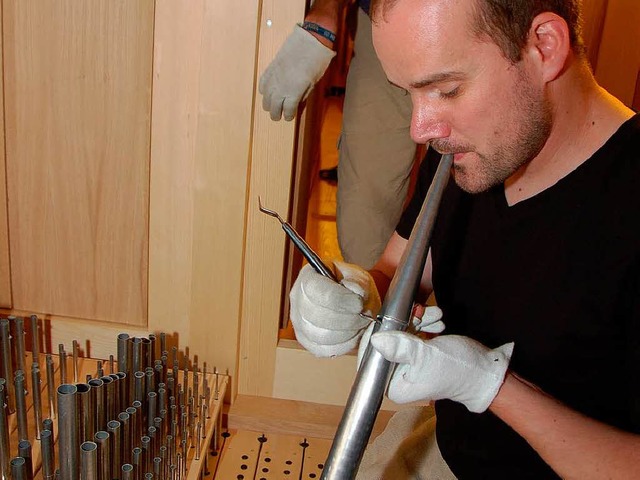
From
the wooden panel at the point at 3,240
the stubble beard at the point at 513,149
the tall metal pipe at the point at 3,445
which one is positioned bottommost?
the tall metal pipe at the point at 3,445

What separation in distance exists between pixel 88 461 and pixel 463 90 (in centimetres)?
64

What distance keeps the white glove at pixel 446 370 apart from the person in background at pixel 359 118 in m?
0.58

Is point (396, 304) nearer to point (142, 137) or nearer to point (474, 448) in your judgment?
point (474, 448)

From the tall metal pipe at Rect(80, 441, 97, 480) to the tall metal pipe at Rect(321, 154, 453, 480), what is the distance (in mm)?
339

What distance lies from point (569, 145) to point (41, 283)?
3.52 ft

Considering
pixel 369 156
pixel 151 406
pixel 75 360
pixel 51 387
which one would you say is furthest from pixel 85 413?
pixel 369 156

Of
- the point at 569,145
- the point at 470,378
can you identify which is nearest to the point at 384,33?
the point at 569,145

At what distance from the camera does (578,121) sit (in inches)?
31.6

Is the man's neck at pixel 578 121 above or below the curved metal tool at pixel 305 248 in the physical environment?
above

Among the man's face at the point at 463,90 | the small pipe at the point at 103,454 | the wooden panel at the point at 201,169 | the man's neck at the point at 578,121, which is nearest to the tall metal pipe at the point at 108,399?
the small pipe at the point at 103,454

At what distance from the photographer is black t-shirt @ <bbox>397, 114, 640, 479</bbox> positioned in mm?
762

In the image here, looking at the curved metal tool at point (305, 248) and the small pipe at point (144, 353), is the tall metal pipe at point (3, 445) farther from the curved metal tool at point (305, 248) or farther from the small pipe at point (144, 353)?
the curved metal tool at point (305, 248)

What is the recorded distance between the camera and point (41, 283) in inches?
53.8

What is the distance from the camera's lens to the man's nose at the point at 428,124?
0.77m
